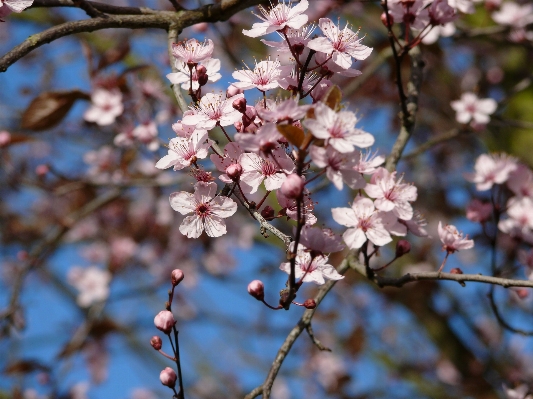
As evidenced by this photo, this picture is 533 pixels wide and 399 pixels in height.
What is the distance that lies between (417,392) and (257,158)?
3092 mm

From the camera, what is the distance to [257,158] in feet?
3.22

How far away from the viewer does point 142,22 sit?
48.4 inches

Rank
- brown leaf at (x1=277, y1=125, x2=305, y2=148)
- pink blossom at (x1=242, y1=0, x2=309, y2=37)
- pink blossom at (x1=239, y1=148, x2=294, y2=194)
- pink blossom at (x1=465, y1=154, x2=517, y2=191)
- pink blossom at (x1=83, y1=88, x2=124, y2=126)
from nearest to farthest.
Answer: brown leaf at (x1=277, y1=125, x2=305, y2=148), pink blossom at (x1=239, y1=148, x2=294, y2=194), pink blossom at (x1=242, y1=0, x2=309, y2=37), pink blossom at (x1=465, y1=154, x2=517, y2=191), pink blossom at (x1=83, y1=88, x2=124, y2=126)

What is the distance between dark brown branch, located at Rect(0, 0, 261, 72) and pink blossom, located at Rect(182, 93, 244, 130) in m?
0.33

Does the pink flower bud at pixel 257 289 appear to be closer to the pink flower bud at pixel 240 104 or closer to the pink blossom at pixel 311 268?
the pink blossom at pixel 311 268

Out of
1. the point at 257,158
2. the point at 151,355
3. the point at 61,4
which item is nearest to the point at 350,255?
the point at 257,158

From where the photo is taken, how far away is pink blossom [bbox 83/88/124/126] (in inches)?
84.0

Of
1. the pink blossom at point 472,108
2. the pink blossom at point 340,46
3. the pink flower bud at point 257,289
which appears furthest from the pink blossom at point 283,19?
the pink blossom at point 472,108

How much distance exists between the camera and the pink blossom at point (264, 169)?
3.14ft

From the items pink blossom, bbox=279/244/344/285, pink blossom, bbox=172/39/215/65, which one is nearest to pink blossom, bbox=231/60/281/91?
pink blossom, bbox=172/39/215/65

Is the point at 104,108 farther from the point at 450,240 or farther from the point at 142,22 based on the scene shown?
the point at 450,240

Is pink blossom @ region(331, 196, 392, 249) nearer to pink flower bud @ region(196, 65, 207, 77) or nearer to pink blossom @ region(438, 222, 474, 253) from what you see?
pink blossom @ region(438, 222, 474, 253)

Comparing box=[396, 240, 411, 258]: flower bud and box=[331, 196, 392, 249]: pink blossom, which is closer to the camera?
box=[331, 196, 392, 249]: pink blossom

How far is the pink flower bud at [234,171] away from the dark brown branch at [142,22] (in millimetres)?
494
